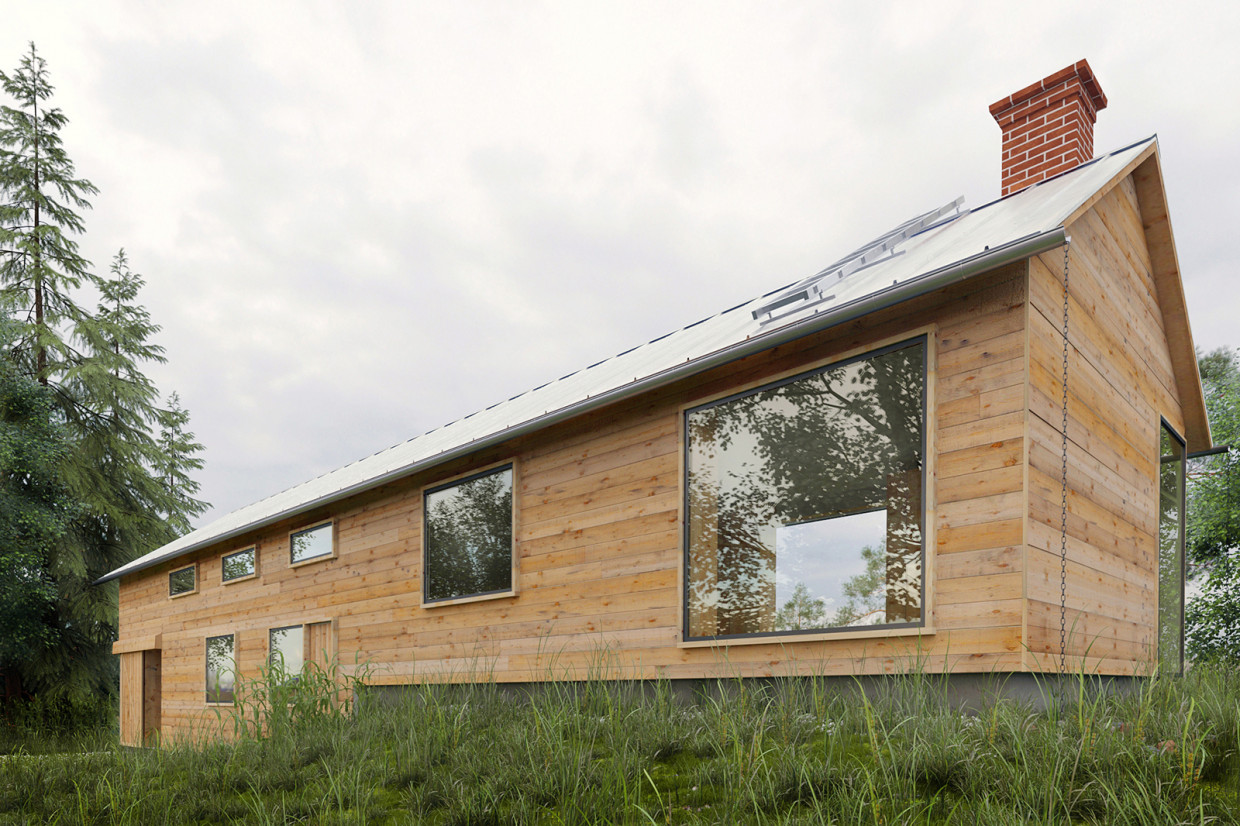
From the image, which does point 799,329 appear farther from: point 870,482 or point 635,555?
point 635,555

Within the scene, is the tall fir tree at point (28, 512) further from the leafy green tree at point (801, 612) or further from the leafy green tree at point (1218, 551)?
the leafy green tree at point (1218, 551)

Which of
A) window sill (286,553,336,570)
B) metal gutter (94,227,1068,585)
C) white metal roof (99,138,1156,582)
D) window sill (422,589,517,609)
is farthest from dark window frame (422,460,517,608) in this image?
window sill (286,553,336,570)

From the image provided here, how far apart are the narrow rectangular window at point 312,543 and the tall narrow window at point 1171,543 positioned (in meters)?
9.37

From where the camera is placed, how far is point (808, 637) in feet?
18.5

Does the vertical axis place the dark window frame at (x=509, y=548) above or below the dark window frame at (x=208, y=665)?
above

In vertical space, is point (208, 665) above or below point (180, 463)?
below

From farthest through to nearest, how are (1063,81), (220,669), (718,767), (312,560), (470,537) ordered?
(220,669) < (312,560) < (470,537) < (1063,81) < (718,767)

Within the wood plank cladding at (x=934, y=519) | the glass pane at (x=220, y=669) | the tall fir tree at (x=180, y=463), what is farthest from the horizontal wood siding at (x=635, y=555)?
the tall fir tree at (x=180, y=463)

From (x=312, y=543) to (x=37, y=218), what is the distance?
1419cm

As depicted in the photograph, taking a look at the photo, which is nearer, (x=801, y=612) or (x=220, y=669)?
(x=801, y=612)

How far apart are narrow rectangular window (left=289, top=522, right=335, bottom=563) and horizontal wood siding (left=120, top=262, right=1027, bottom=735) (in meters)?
0.16

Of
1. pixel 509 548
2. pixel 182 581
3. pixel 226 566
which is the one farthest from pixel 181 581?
pixel 509 548

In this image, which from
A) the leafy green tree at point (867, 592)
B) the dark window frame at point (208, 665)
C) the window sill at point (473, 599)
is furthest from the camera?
the dark window frame at point (208, 665)

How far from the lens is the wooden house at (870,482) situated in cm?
511
